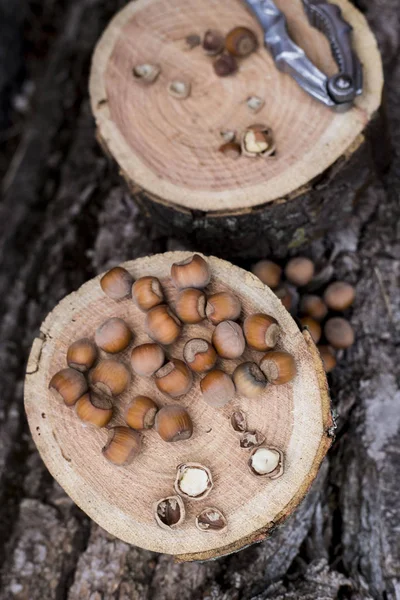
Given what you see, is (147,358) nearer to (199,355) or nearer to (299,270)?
(199,355)

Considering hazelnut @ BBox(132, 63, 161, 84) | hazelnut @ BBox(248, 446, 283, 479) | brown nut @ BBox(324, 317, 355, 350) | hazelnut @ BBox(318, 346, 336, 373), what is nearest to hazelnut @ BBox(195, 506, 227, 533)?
hazelnut @ BBox(248, 446, 283, 479)

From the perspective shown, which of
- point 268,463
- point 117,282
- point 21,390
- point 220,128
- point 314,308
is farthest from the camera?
point 21,390

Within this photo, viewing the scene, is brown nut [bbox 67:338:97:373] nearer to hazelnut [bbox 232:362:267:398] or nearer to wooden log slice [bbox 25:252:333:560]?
wooden log slice [bbox 25:252:333:560]

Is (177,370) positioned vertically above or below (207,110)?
below

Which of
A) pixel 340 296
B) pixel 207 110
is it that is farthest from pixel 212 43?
pixel 340 296

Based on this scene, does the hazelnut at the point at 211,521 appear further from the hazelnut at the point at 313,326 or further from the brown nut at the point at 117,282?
the hazelnut at the point at 313,326
